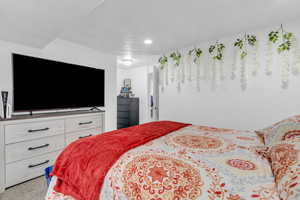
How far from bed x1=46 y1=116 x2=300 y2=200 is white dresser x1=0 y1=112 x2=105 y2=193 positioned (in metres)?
1.14

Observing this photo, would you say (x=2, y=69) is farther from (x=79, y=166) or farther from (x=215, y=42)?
(x=215, y=42)

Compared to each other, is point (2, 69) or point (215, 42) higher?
point (215, 42)

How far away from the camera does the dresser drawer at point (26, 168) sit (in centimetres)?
174

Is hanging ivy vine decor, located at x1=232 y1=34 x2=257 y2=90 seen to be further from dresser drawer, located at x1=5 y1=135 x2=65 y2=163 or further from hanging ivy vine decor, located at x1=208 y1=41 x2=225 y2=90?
dresser drawer, located at x1=5 y1=135 x2=65 y2=163

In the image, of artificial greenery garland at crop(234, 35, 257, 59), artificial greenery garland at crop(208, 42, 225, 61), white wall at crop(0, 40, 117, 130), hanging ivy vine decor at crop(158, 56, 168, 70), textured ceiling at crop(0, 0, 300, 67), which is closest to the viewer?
textured ceiling at crop(0, 0, 300, 67)

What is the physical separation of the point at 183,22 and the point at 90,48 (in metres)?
2.08

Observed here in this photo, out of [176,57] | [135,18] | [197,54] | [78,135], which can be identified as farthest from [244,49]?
[78,135]

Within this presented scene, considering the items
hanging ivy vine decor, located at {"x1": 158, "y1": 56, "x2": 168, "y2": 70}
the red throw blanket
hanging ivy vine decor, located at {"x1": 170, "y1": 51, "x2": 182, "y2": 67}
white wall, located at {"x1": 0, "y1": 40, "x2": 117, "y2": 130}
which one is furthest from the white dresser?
hanging ivy vine decor, located at {"x1": 170, "y1": 51, "x2": 182, "y2": 67}

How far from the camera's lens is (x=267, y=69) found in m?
2.14

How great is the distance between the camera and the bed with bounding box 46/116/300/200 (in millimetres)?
632

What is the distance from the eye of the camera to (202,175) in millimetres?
749

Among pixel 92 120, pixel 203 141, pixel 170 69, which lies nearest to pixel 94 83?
pixel 92 120

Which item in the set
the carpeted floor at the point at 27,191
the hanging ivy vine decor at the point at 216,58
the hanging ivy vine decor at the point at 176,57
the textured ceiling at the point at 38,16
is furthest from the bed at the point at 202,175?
the hanging ivy vine decor at the point at 176,57

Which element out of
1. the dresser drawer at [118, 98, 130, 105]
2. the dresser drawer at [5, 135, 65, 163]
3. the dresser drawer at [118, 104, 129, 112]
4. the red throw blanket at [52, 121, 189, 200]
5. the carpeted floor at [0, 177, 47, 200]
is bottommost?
the carpeted floor at [0, 177, 47, 200]
